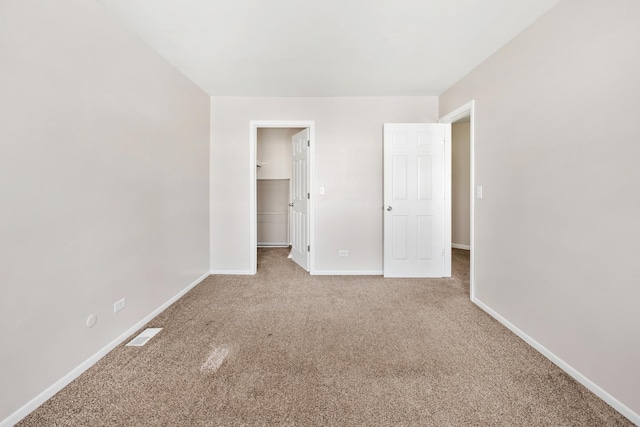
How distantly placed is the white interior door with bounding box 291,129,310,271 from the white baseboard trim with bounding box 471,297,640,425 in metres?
2.40

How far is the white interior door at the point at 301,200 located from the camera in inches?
145

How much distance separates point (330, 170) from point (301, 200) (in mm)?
687

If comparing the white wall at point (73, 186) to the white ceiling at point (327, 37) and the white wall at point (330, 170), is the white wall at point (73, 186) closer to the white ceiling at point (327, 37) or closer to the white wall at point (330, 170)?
the white ceiling at point (327, 37)

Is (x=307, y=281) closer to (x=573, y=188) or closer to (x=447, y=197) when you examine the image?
(x=447, y=197)

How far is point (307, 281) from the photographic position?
331 centimetres

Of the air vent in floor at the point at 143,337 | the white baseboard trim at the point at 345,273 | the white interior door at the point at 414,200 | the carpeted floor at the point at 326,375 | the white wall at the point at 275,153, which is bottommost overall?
the carpeted floor at the point at 326,375

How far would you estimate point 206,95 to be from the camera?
11.1ft

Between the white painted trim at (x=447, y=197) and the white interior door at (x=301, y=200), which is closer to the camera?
the white painted trim at (x=447, y=197)

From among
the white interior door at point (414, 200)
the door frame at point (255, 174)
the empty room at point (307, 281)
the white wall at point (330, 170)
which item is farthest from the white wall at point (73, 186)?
the white interior door at point (414, 200)

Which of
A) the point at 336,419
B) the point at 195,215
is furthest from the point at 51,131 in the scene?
the point at 336,419

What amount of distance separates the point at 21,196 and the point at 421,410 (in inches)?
92.6

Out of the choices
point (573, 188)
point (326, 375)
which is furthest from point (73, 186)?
point (573, 188)

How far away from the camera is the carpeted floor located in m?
1.29

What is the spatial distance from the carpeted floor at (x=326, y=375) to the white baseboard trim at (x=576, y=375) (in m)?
0.04
